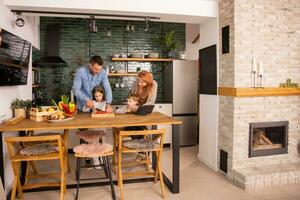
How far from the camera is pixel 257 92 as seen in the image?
10.9ft

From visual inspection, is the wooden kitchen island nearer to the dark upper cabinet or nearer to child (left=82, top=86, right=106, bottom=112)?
child (left=82, top=86, right=106, bottom=112)

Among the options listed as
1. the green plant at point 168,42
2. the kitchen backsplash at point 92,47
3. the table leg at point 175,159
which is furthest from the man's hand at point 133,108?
the green plant at point 168,42

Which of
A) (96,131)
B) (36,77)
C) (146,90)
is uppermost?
(36,77)

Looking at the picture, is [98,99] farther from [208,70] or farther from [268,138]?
[268,138]

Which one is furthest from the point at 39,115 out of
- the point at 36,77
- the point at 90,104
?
the point at 36,77

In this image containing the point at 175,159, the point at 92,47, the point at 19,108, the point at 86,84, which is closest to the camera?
the point at 175,159

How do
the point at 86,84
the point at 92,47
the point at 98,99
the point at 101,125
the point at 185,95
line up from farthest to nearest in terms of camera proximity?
the point at 92,47 → the point at 185,95 → the point at 86,84 → the point at 98,99 → the point at 101,125

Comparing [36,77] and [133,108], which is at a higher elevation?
[36,77]

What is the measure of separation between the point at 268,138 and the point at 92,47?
12.4 ft

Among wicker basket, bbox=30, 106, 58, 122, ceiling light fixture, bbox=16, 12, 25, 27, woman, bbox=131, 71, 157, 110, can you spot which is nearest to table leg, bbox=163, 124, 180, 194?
woman, bbox=131, 71, 157, 110

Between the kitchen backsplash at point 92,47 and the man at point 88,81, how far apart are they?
1700mm

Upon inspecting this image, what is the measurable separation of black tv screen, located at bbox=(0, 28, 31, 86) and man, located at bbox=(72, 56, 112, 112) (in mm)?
690

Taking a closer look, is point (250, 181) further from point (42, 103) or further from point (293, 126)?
point (42, 103)

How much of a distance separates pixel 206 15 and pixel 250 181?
2363mm
